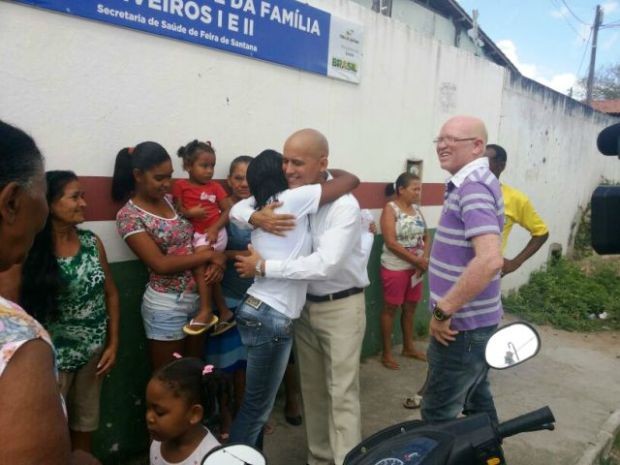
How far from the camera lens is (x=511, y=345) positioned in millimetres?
1933

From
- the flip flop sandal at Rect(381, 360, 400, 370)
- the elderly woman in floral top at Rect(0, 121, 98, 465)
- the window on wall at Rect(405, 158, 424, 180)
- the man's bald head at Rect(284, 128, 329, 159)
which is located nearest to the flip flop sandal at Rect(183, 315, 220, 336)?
the man's bald head at Rect(284, 128, 329, 159)

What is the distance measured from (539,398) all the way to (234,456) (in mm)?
3859

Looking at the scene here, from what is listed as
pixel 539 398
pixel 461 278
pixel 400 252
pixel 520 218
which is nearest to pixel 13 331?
pixel 461 278

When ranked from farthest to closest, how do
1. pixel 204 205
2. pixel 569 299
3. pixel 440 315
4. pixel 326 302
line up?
pixel 569 299 < pixel 204 205 < pixel 326 302 < pixel 440 315

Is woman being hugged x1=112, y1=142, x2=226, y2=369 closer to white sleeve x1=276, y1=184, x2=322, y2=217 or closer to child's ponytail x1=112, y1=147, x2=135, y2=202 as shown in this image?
child's ponytail x1=112, y1=147, x2=135, y2=202

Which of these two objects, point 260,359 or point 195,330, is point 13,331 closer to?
point 260,359

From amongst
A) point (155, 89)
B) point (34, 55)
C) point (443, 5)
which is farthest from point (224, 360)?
point (443, 5)

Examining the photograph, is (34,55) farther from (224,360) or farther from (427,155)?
(427,155)

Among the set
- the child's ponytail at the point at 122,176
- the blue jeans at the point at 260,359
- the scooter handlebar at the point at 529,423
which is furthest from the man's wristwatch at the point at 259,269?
the scooter handlebar at the point at 529,423

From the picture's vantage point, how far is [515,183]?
7223 millimetres

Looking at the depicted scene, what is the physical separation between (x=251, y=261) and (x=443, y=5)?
17806 mm

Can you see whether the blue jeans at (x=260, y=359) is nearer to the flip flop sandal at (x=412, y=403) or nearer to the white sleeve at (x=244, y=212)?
the white sleeve at (x=244, y=212)

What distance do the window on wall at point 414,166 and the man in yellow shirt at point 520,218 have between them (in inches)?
43.7

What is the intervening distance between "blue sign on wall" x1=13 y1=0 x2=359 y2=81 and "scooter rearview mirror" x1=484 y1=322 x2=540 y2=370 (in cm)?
241
